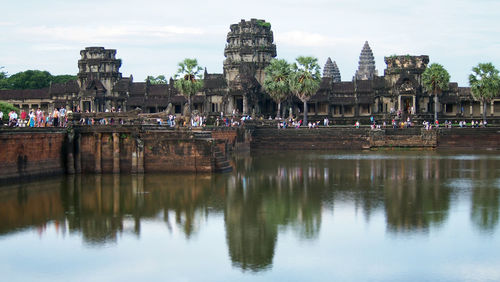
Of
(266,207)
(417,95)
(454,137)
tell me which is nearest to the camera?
(266,207)

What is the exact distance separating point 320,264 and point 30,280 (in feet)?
26.9

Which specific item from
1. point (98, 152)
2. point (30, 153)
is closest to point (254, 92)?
point (98, 152)

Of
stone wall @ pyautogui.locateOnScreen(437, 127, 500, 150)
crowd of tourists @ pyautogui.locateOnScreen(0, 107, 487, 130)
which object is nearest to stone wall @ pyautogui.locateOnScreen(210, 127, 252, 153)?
crowd of tourists @ pyautogui.locateOnScreen(0, 107, 487, 130)

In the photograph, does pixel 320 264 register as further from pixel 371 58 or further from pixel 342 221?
pixel 371 58

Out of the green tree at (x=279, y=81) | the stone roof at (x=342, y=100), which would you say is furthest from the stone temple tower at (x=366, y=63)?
the green tree at (x=279, y=81)

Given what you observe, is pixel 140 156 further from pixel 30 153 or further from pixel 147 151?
pixel 30 153

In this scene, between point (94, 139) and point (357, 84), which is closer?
point (94, 139)

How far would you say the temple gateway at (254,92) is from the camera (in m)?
78.7

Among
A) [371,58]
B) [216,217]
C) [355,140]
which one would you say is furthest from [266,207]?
[371,58]

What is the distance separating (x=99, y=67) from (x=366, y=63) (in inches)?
2222

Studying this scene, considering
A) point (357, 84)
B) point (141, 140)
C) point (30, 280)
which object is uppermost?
point (357, 84)

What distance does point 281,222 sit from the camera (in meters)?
25.6

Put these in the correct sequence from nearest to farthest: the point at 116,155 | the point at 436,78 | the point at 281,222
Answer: the point at 281,222 < the point at 116,155 < the point at 436,78

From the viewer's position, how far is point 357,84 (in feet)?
273
